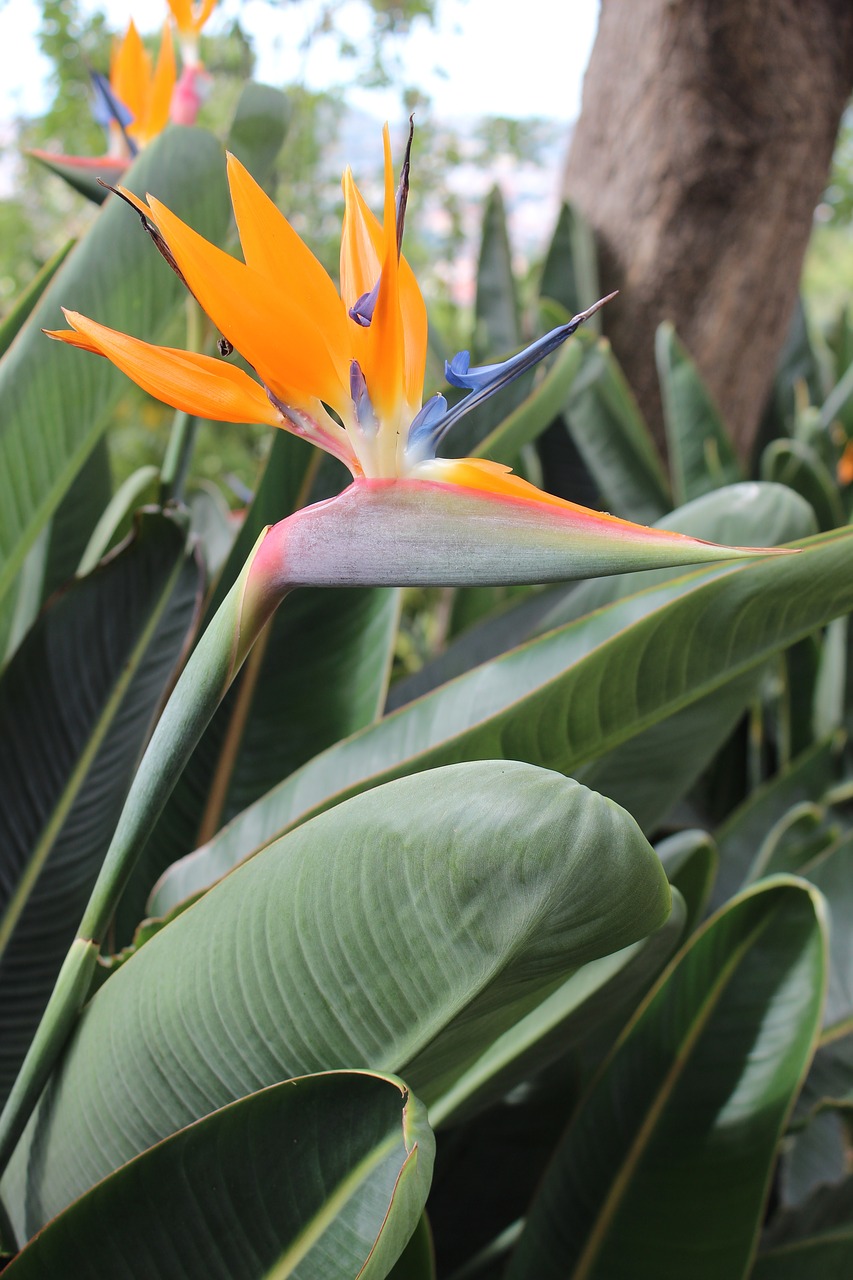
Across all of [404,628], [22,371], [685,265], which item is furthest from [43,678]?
[404,628]

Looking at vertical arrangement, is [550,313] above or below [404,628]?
above

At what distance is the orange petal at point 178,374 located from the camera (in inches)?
11.0

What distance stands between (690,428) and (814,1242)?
0.76 meters

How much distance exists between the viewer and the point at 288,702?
64 centimetres

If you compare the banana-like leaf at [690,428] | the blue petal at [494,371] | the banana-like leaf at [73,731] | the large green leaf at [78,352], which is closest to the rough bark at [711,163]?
the banana-like leaf at [690,428]

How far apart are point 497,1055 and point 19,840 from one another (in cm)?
28

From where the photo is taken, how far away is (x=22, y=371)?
55cm

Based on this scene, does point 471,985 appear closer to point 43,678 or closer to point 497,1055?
point 497,1055

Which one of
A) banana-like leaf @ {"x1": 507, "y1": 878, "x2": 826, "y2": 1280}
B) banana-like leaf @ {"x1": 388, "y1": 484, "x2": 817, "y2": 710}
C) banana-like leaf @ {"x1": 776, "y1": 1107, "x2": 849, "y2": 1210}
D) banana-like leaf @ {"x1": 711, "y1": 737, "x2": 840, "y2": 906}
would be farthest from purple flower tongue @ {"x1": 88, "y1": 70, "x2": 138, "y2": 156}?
banana-like leaf @ {"x1": 776, "y1": 1107, "x2": 849, "y2": 1210}

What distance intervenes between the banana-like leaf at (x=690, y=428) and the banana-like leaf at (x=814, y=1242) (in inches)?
25.7

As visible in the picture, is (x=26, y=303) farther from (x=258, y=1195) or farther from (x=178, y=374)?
(x=258, y=1195)

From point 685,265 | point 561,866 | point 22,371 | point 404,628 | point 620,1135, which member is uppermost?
point 685,265

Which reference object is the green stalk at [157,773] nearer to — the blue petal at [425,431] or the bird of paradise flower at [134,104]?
the blue petal at [425,431]

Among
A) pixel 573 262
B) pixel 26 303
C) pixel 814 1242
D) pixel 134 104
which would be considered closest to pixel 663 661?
pixel 814 1242
